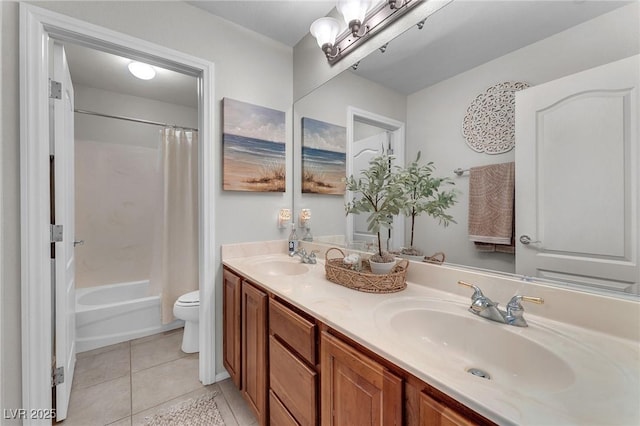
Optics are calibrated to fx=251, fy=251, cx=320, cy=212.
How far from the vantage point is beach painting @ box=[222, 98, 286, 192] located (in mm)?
1708

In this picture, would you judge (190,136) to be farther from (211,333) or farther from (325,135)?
(211,333)

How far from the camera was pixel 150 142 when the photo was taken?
9.50ft

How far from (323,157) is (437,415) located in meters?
1.59

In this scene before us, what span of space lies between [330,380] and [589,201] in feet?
3.14

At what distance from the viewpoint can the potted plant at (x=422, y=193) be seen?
43.0 inches

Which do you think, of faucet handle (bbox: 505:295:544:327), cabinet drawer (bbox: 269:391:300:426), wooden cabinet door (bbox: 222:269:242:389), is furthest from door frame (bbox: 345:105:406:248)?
cabinet drawer (bbox: 269:391:300:426)

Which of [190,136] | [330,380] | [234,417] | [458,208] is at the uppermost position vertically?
[190,136]

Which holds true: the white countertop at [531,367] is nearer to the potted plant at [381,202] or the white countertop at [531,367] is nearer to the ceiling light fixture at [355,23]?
the potted plant at [381,202]

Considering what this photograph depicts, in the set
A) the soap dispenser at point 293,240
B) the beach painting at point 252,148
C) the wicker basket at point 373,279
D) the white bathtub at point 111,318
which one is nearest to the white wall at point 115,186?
the white bathtub at point 111,318

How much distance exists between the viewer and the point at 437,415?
0.51 meters

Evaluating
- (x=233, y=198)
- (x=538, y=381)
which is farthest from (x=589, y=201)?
(x=233, y=198)

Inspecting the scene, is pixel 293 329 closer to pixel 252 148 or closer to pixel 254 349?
pixel 254 349

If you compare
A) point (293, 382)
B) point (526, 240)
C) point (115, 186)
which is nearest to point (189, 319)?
point (293, 382)

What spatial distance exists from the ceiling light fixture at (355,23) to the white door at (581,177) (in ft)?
2.62
